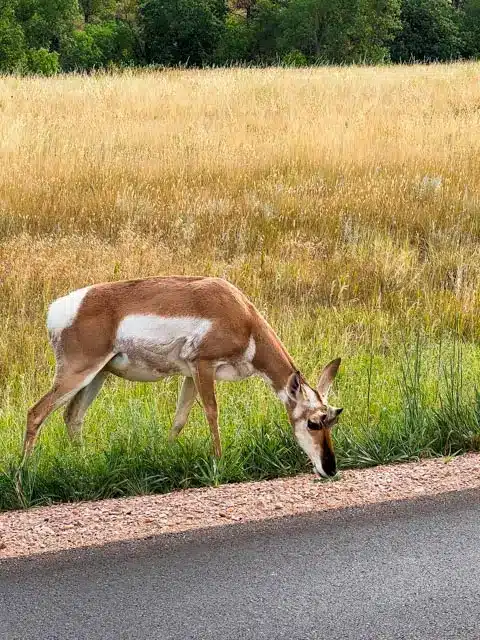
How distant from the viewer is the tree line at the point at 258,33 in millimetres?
Answer: 70688

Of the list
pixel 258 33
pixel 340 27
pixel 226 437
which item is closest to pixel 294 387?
pixel 226 437

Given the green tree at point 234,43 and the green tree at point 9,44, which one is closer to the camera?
the green tree at point 9,44

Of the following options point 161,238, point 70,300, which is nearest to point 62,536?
point 70,300

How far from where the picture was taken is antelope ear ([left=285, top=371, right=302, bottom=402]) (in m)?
5.22

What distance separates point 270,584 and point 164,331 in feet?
5.41

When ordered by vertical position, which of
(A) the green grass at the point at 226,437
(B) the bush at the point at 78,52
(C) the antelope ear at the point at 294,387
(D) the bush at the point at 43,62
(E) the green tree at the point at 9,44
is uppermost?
(C) the antelope ear at the point at 294,387

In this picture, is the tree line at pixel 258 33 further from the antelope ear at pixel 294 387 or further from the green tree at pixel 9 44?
the antelope ear at pixel 294 387

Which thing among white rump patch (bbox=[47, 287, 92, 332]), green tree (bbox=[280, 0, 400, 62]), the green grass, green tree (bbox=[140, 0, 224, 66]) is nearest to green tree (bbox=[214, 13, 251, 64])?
green tree (bbox=[140, 0, 224, 66])

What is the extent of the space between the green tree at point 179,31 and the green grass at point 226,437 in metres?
69.5

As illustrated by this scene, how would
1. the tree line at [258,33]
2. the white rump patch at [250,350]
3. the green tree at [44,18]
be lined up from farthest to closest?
1. the tree line at [258,33]
2. the green tree at [44,18]
3. the white rump patch at [250,350]

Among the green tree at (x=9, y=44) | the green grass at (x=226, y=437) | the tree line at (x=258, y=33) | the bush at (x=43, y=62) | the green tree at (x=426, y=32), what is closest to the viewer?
the green grass at (x=226, y=437)

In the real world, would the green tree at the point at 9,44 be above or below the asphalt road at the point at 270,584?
below

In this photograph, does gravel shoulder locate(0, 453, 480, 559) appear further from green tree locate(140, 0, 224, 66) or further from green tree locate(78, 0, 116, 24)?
green tree locate(78, 0, 116, 24)

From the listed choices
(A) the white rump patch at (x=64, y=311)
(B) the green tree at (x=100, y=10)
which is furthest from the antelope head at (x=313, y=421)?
(B) the green tree at (x=100, y=10)
